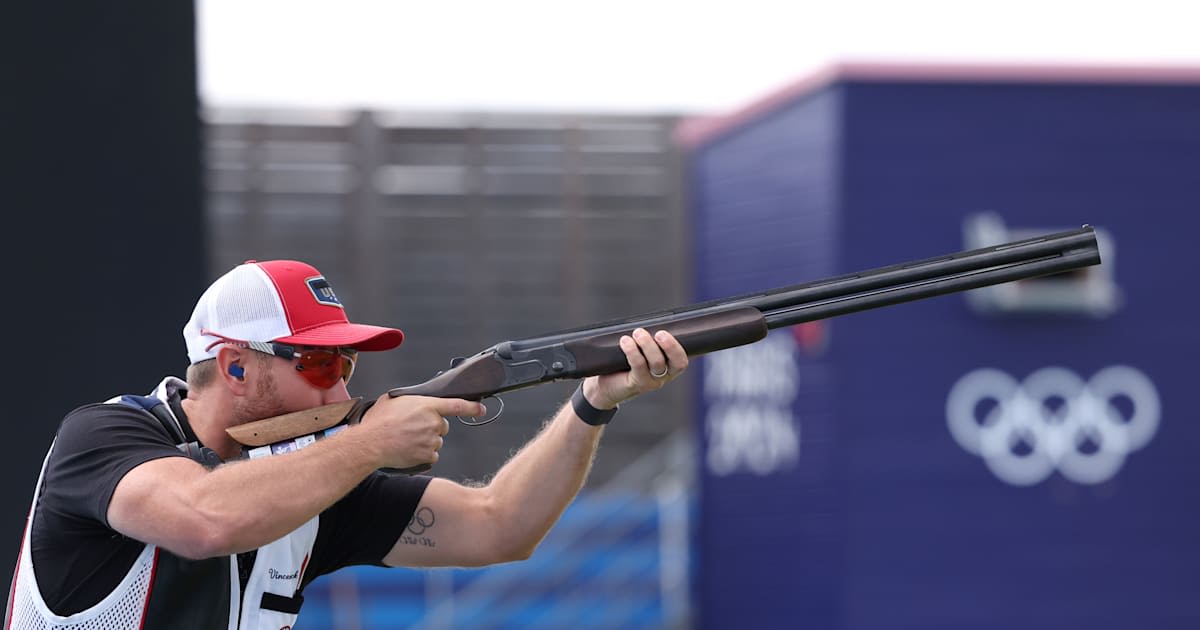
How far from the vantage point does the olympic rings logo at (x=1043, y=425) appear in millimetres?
8086

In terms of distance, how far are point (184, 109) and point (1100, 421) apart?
5424 millimetres

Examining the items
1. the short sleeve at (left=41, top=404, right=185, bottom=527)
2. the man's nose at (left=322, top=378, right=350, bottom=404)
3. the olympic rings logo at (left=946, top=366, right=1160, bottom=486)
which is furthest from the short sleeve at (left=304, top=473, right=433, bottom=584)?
the olympic rings logo at (left=946, top=366, right=1160, bottom=486)

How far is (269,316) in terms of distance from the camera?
3.35 meters

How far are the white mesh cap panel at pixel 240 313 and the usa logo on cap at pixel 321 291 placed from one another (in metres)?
0.10

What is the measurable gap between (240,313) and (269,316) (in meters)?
0.06

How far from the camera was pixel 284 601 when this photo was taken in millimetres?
3387

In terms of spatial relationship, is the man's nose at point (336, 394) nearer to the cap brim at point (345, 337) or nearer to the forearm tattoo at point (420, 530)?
the cap brim at point (345, 337)

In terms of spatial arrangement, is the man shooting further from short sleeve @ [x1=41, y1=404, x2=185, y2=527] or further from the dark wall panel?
the dark wall panel

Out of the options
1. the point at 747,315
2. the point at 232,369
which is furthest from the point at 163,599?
the point at 747,315

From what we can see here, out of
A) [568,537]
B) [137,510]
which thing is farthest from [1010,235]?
[137,510]

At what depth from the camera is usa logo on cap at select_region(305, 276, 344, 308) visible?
3.45 metres

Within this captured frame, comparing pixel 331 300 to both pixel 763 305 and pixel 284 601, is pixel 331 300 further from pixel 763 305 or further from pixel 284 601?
pixel 763 305

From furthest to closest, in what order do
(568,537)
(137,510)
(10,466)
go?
1. (568,537)
2. (10,466)
3. (137,510)

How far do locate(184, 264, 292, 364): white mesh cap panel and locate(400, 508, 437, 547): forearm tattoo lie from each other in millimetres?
613
